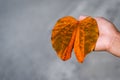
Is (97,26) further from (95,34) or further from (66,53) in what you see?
(66,53)

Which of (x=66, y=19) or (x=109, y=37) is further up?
(x=66, y=19)

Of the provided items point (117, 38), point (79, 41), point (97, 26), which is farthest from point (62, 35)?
point (117, 38)

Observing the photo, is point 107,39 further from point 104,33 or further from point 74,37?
point 74,37

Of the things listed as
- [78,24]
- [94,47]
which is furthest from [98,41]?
[78,24]

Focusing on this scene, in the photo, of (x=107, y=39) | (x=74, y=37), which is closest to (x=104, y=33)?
(x=107, y=39)

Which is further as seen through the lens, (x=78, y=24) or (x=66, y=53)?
(x=78, y=24)
